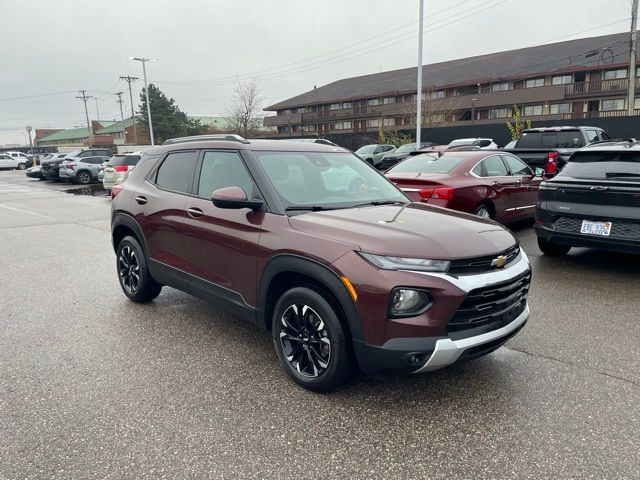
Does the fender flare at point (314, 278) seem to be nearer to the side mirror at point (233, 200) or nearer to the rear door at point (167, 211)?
the side mirror at point (233, 200)

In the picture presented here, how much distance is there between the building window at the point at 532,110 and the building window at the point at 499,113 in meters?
1.68

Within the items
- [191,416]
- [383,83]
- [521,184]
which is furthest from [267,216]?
[383,83]

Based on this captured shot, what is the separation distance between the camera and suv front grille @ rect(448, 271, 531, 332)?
2798mm

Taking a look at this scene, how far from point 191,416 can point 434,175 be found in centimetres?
577

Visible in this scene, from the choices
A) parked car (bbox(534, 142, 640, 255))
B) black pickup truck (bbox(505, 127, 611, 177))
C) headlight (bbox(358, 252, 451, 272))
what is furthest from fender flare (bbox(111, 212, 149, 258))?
black pickup truck (bbox(505, 127, 611, 177))

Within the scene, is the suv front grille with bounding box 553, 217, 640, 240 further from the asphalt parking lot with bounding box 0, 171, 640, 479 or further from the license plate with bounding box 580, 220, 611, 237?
the asphalt parking lot with bounding box 0, 171, 640, 479

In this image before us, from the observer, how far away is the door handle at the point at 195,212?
13.1ft

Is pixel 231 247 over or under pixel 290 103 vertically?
under

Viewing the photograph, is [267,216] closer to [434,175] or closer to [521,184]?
[434,175]

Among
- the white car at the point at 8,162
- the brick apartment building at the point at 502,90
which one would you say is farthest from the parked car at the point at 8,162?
the brick apartment building at the point at 502,90

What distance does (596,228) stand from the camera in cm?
569

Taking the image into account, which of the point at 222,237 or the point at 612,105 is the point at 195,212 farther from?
the point at 612,105

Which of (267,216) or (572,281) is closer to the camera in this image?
(267,216)

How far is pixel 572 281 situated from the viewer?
5.73 metres
